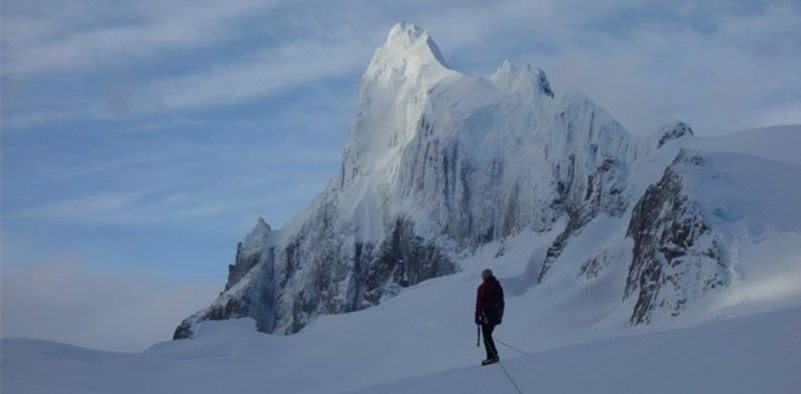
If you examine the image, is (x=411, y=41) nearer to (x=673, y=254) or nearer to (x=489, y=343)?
(x=673, y=254)

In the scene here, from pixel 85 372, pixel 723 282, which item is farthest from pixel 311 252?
pixel 723 282

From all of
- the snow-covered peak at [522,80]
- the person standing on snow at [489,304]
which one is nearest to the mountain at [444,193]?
the snow-covered peak at [522,80]

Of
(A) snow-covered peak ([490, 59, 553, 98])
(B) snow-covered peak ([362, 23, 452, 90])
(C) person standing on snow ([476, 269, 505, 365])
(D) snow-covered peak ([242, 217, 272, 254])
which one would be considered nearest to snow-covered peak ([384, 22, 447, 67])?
(B) snow-covered peak ([362, 23, 452, 90])

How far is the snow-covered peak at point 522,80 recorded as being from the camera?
117625mm

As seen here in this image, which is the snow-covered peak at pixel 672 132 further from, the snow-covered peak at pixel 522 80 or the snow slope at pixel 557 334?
the snow-covered peak at pixel 522 80

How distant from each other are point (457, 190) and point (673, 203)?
72866mm

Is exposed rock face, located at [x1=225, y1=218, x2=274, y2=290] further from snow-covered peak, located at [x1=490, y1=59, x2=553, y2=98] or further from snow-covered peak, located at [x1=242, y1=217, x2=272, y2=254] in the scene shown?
snow-covered peak, located at [x1=490, y1=59, x2=553, y2=98]

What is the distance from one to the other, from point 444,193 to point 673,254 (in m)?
76.2

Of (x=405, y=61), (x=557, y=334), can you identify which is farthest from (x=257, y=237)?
(x=557, y=334)

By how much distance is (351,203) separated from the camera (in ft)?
451

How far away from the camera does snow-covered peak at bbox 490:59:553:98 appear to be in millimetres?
117625

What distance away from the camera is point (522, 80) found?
121 meters

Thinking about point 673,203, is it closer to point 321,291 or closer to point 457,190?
point 457,190

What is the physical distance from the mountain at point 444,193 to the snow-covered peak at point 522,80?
0.19m
